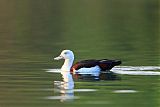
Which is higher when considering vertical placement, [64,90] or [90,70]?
[90,70]

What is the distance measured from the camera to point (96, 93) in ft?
77.7

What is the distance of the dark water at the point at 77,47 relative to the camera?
23000 millimetres

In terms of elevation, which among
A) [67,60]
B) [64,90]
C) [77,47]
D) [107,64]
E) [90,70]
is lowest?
[64,90]

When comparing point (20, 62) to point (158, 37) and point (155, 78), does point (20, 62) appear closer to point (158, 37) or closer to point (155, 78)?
point (155, 78)

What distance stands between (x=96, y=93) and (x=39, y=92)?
1.40 metres

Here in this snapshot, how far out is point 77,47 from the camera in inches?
1495

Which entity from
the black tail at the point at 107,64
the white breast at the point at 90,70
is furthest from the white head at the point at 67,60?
the black tail at the point at 107,64

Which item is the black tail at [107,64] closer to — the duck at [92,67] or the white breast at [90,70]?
the duck at [92,67]

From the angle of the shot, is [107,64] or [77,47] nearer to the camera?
[107,64]

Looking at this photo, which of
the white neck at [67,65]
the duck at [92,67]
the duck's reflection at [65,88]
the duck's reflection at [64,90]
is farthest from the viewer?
the white neck at [67,65]

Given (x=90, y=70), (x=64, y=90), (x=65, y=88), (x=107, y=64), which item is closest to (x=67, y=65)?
(x=90, y=70)

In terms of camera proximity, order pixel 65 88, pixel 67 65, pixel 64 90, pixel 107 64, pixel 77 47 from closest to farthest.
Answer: pixel 64 90, pixel 65 88, pixel 107 64, pixel 67 65, pixel 77 47

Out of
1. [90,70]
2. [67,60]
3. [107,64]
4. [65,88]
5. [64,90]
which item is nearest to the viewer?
[64,90]

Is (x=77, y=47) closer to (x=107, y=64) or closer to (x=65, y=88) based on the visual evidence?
(x=107, y=64)
